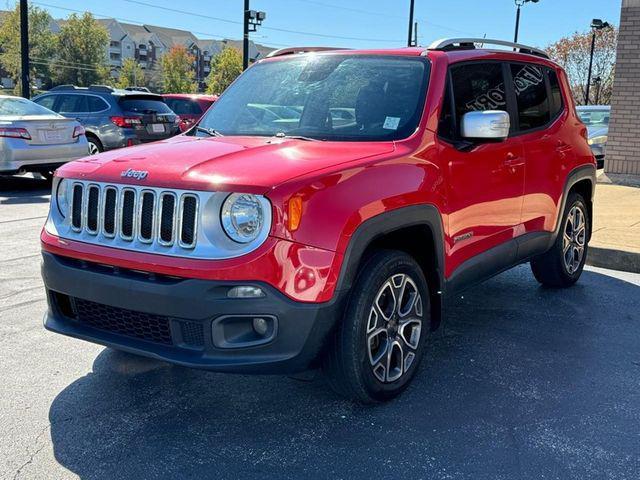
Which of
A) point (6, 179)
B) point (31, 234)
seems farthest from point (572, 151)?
point (6, 179)

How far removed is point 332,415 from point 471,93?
7.38 feet

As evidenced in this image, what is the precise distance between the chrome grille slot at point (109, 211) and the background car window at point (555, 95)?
357 centimetres

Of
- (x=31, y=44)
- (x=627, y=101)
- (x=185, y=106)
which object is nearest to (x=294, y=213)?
(x=627, y=101)

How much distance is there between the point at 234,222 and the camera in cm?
296

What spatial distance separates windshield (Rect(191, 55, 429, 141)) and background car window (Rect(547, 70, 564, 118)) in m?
1.71

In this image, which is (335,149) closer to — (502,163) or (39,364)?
(502,163)

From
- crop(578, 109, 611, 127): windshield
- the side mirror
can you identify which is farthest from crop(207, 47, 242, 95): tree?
the side mirror

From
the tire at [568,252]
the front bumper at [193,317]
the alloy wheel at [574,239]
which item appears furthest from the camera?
the alloy wheel at [574,239]

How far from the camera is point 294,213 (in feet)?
9.66

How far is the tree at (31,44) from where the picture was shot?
71.2 meters

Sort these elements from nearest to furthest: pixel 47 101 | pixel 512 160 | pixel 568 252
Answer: pixel 512 160
pixel 568 252
pixel 47 101

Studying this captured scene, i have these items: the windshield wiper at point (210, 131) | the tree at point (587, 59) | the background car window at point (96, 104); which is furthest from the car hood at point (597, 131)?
the tree at point (587, 59)

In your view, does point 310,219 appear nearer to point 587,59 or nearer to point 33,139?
point 33,139

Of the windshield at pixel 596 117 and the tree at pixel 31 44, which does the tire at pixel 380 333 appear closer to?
the windshield at pixel 596 117
